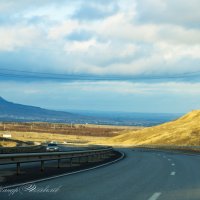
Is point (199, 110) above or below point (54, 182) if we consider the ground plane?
above

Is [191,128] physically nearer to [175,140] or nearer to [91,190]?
[175,140]

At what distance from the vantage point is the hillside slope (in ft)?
302

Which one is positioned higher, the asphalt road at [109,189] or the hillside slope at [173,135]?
the hillside slope at [173,135]

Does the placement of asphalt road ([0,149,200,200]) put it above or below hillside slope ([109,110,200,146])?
below

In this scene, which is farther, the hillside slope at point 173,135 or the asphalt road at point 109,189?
the hillside slope at point 173,135

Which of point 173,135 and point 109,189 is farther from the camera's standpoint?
point 173,135

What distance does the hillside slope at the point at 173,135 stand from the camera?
92.1 m

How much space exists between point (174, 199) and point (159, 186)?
11.6 ft

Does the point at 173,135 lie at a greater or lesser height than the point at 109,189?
greater

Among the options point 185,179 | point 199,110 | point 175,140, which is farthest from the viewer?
point 199,110

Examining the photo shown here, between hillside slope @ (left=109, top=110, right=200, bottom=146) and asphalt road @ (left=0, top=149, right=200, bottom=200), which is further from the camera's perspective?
hillside slope @ (left=109, top=110, right=200, bottom=146)

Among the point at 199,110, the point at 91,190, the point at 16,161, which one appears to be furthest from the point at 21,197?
the point at 199,110

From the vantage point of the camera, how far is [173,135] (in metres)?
98.4

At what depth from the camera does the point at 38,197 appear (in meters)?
13.8
